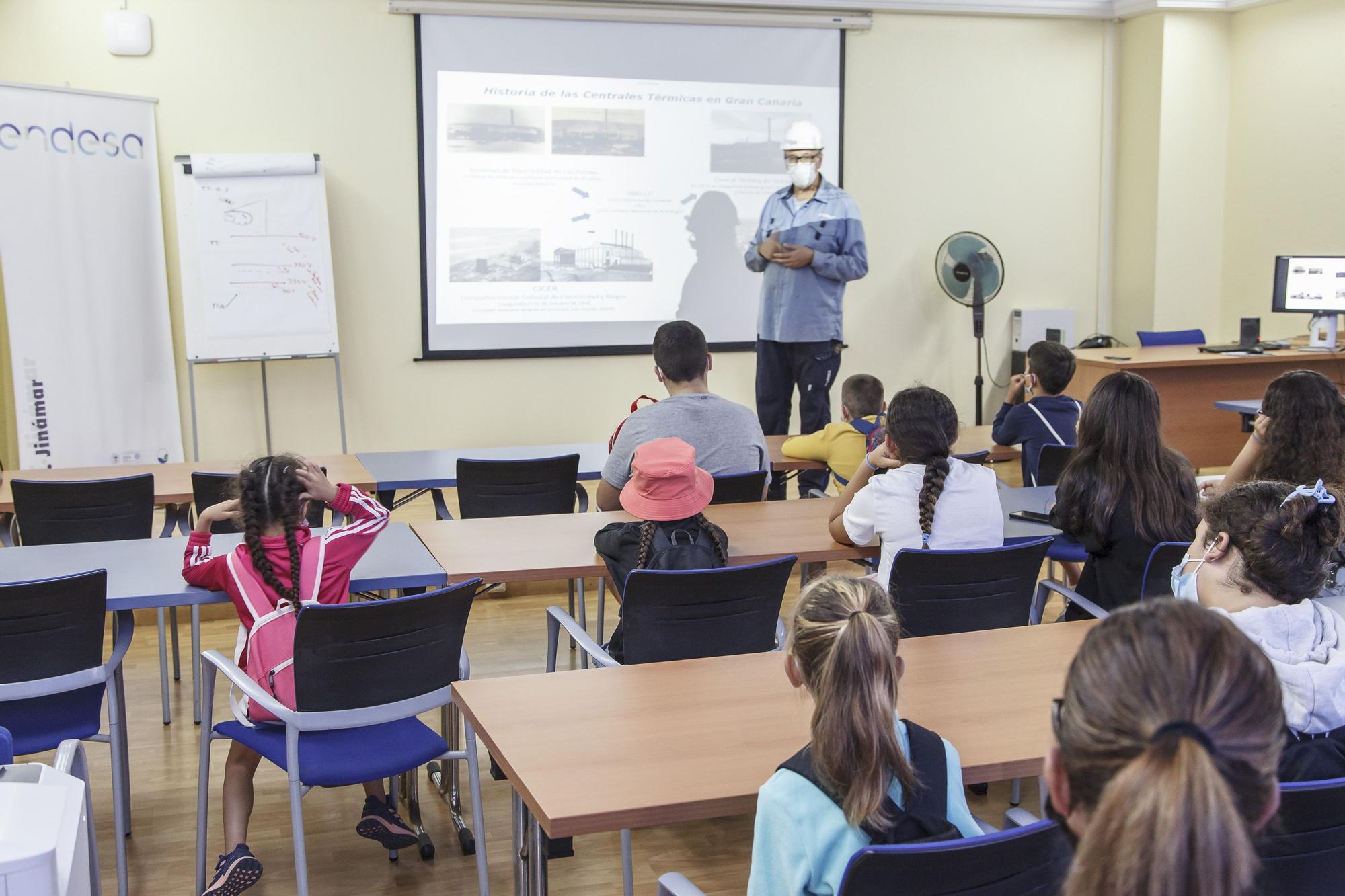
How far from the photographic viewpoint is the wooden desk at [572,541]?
9.42 ft

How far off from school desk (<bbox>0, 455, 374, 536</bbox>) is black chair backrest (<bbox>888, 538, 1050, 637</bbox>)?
6.62ft

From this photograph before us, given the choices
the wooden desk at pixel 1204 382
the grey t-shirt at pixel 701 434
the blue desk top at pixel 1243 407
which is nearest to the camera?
the grey t-shirt at pixel 701 434

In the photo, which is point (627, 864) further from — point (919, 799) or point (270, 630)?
point (919, 799)

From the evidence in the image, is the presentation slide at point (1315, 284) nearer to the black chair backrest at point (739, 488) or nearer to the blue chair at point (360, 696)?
the black chair backrest at point (739, 488)

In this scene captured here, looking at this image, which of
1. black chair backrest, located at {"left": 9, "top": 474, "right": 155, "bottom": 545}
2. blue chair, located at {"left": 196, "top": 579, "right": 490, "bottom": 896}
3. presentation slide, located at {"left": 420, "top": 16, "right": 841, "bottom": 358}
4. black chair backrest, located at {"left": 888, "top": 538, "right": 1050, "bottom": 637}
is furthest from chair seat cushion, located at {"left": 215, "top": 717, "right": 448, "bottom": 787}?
presentation slide, located at {"left": 420, "top": 16, "right": 841, "bottom": 358}

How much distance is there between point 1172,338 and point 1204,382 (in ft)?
2.23

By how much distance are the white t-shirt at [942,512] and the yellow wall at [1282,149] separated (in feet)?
18.8

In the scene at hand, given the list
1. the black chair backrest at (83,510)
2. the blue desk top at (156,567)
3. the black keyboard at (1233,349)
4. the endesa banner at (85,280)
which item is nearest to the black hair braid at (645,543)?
the blue desk top at (156,567)

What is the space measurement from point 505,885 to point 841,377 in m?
5.56

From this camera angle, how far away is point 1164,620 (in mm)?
856

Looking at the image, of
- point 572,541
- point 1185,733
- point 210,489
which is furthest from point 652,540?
point 1185,733

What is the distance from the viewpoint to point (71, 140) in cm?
593

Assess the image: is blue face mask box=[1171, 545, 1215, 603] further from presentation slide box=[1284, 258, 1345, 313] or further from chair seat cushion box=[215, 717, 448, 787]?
presentation slide box=[1284, 258, 1345, 313]

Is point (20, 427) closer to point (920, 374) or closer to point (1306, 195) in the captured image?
point (920, 374)
